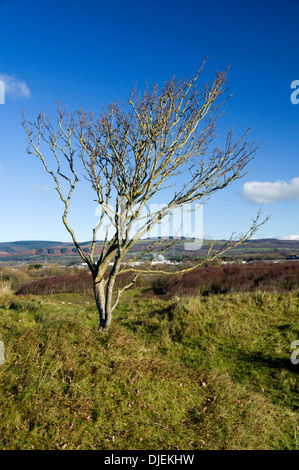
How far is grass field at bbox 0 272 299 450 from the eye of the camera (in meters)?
3.74

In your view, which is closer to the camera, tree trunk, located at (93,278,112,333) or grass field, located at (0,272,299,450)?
grass field, located at (0,272,299,450)

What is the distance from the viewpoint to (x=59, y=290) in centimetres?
2352

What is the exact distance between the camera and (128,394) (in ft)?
15.2

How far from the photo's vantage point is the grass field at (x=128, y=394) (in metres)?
3.74

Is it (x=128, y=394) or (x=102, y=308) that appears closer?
(x=128, y=394)

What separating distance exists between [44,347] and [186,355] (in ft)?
14.5

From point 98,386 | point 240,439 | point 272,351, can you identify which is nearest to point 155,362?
point 98,386

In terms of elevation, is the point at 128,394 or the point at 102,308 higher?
the point at 102,308

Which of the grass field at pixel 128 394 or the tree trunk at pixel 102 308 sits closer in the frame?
the grass field at pixel 128 394

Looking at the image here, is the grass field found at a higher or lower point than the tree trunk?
lower

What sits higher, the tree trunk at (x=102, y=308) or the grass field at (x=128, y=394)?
the tree trunk at (x=102, y=308)
